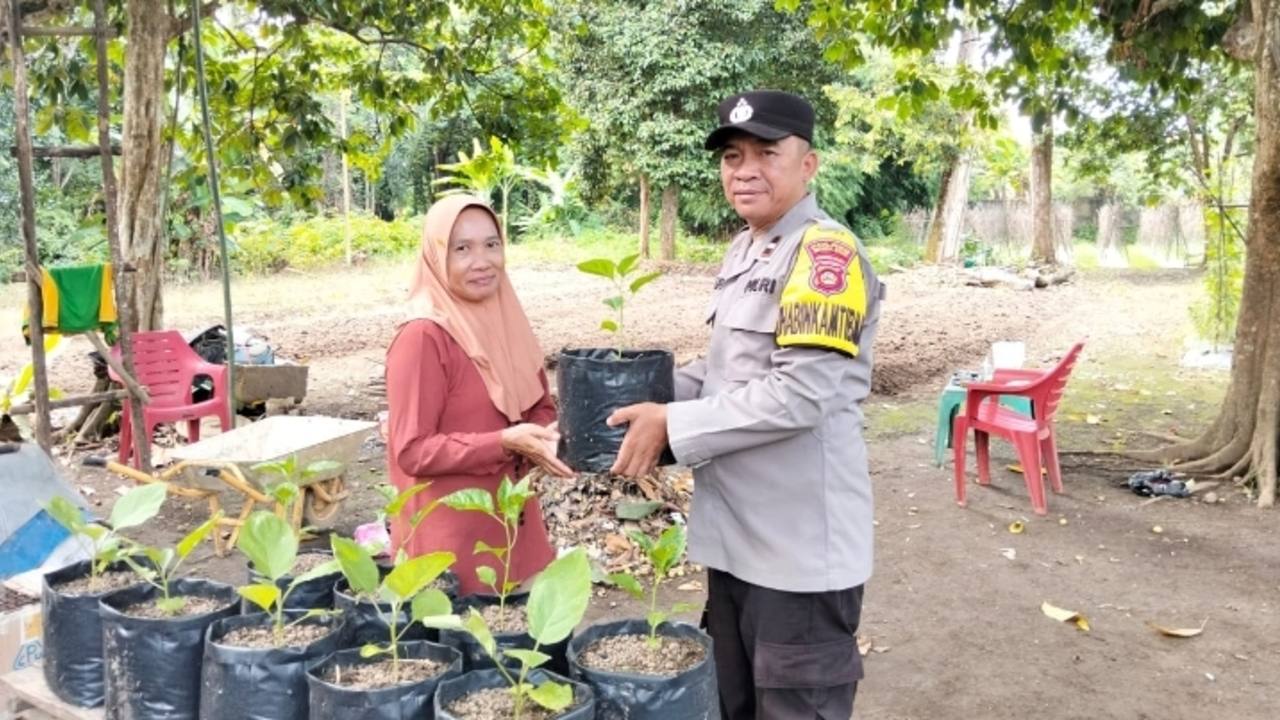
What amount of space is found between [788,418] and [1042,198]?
63.6ft

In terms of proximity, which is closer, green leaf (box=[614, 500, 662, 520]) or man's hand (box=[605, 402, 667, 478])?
man's hand (box=[605, 402, 667, 478])

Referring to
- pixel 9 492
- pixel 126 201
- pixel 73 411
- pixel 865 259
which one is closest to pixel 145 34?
pixel 126 201

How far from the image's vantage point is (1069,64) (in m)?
7.39

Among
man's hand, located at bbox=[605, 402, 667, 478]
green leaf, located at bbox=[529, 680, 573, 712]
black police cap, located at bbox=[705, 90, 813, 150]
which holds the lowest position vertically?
green leaf, located at bbox=[529, 680, 573, 712]

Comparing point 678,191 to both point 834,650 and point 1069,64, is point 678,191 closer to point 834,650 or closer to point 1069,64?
point 1069,64

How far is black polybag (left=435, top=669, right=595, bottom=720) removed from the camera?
159 cm

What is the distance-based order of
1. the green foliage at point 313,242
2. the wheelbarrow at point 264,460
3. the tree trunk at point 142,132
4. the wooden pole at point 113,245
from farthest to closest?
the green foliage at point 313,242 → the tree trunk at point 142,132 → the wooden pole at point 113,245 → the wheelbarrow at point 264,460

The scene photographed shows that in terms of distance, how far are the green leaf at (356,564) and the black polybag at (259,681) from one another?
0.41 feet

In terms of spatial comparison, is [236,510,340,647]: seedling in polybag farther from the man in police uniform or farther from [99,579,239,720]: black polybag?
the man in police uniform

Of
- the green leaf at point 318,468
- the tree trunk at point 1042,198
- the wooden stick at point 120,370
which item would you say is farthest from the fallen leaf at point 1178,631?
the tree trunk at point 1042,198

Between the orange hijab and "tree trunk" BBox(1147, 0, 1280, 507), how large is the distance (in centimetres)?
489

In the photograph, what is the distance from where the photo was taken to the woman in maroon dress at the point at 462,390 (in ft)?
7.41

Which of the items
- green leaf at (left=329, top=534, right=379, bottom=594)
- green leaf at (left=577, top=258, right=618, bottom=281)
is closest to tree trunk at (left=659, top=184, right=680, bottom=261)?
green leaf at (left=577, top=258, right=618, bottom=281)

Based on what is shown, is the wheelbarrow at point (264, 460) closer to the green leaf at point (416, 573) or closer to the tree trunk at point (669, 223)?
the green leaf at point (416, 573)
